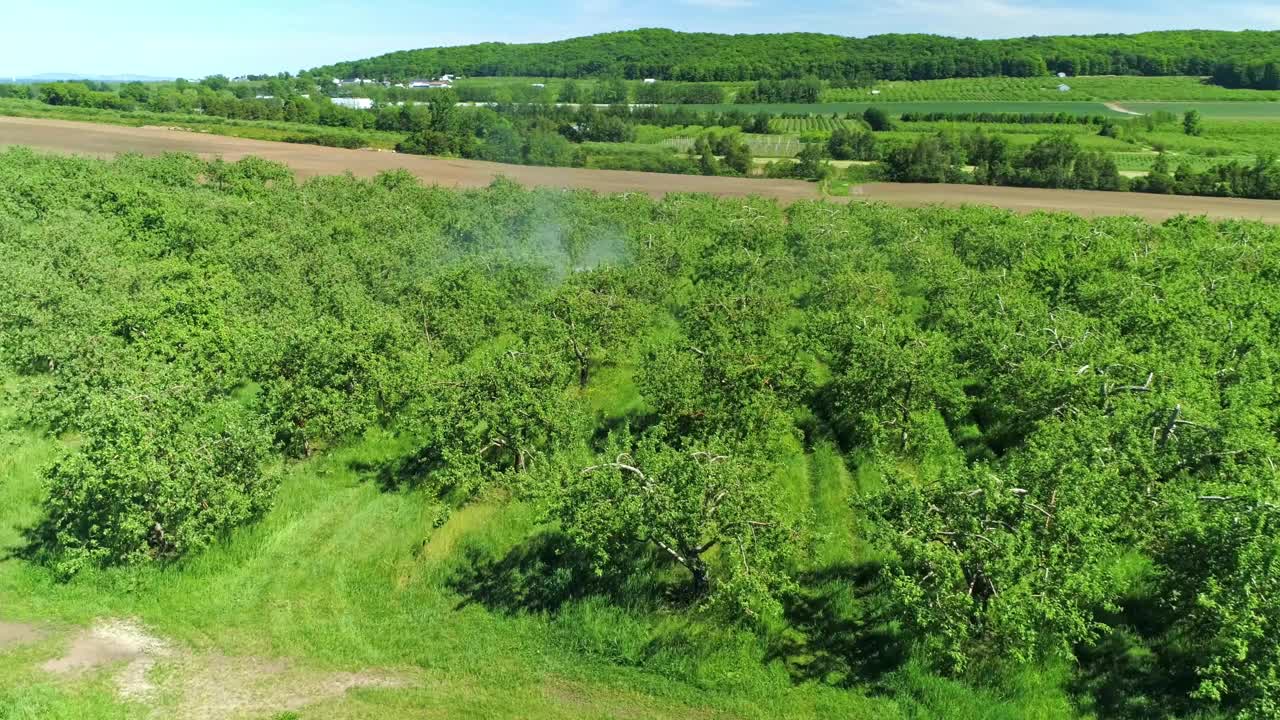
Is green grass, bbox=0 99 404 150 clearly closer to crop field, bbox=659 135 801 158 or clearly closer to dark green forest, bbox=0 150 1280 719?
crop field, bbox=659 135 801 158

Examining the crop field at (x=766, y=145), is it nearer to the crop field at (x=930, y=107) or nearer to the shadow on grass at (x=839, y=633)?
the crop field at (x=930, y=107)

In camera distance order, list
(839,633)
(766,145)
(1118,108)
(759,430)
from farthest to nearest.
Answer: (1118,108) → (766,145) → (759,430) → (839,633)

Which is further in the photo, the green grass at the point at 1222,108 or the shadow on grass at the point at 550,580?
the green grass at the point at 1222,108

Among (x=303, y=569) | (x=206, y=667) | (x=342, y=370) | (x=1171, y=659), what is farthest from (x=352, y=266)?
(x=1171, y=659)

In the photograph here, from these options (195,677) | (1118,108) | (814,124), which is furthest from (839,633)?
(1118,108)

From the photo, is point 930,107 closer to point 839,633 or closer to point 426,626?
point 839,633

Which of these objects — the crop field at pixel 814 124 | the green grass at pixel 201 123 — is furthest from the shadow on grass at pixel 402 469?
the crop field at pixel 814 124
